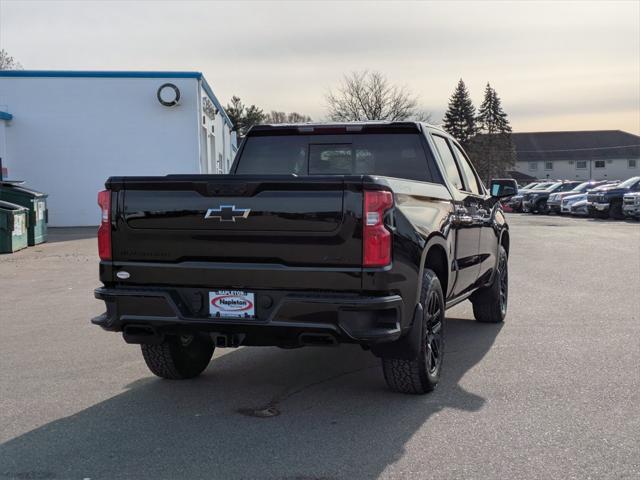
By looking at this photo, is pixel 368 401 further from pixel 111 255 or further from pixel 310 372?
pixel 111 255

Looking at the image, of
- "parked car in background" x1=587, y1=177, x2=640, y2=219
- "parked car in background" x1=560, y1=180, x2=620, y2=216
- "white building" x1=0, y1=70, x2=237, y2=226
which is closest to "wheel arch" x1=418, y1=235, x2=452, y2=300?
"white building" x1=0, y1=70, x2=237, y2=226

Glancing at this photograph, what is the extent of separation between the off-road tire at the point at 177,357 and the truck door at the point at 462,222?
82.4 inches

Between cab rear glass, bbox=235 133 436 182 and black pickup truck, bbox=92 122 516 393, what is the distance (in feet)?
2.77

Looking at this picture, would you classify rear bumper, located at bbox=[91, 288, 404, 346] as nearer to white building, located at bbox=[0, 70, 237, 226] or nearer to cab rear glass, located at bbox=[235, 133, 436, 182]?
cab rear glass, located at bbox=[235, 133, 436, 182]

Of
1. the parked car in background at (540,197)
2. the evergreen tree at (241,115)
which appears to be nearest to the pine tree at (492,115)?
the evergreen tree at (241,115)

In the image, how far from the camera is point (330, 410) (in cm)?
505

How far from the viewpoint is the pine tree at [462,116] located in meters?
95.5

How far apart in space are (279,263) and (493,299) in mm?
3995

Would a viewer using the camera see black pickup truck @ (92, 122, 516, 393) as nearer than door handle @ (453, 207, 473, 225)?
Yes

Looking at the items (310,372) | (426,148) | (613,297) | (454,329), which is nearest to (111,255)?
(310,372)

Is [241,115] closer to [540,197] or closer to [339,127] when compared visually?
[540,197]

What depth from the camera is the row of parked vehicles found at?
98.4 feet

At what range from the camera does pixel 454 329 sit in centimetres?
795

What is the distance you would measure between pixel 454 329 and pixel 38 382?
4.13 m
